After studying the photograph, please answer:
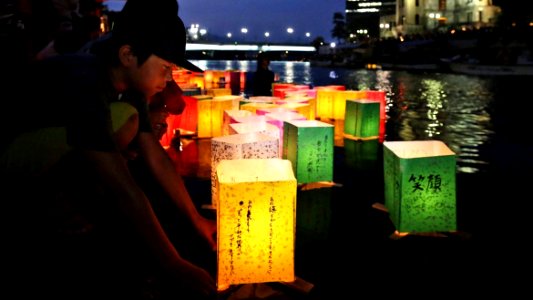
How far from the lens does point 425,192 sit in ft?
12.7

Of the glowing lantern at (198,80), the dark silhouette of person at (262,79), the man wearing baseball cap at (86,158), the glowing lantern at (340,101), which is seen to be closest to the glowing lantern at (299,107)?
the dark silhouette of person at (262,79)

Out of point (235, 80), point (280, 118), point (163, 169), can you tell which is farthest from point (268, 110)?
point (235, 80)

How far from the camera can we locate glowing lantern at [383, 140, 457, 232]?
152 inches

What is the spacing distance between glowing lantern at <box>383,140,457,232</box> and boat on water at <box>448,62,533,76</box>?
35.6m

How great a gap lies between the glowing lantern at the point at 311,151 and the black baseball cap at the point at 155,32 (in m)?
3.34

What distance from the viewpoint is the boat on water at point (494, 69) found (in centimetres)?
3369

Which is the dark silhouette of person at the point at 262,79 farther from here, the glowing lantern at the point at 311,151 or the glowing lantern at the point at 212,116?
the glowing lantern at the point at 311,151

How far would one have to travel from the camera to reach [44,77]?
2.15 metres

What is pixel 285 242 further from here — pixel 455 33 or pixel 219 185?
pixel 455 33

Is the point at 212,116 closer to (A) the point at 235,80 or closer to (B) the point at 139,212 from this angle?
(B) the point at 139,212

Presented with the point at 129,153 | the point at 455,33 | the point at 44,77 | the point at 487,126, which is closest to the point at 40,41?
the point at 129,153

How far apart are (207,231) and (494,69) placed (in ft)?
126

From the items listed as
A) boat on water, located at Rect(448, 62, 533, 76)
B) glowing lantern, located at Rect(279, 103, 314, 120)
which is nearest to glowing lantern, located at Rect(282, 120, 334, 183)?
glowing lantern, located at Rect(279, 103, 314, 120)

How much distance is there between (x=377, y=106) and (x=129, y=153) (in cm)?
618
